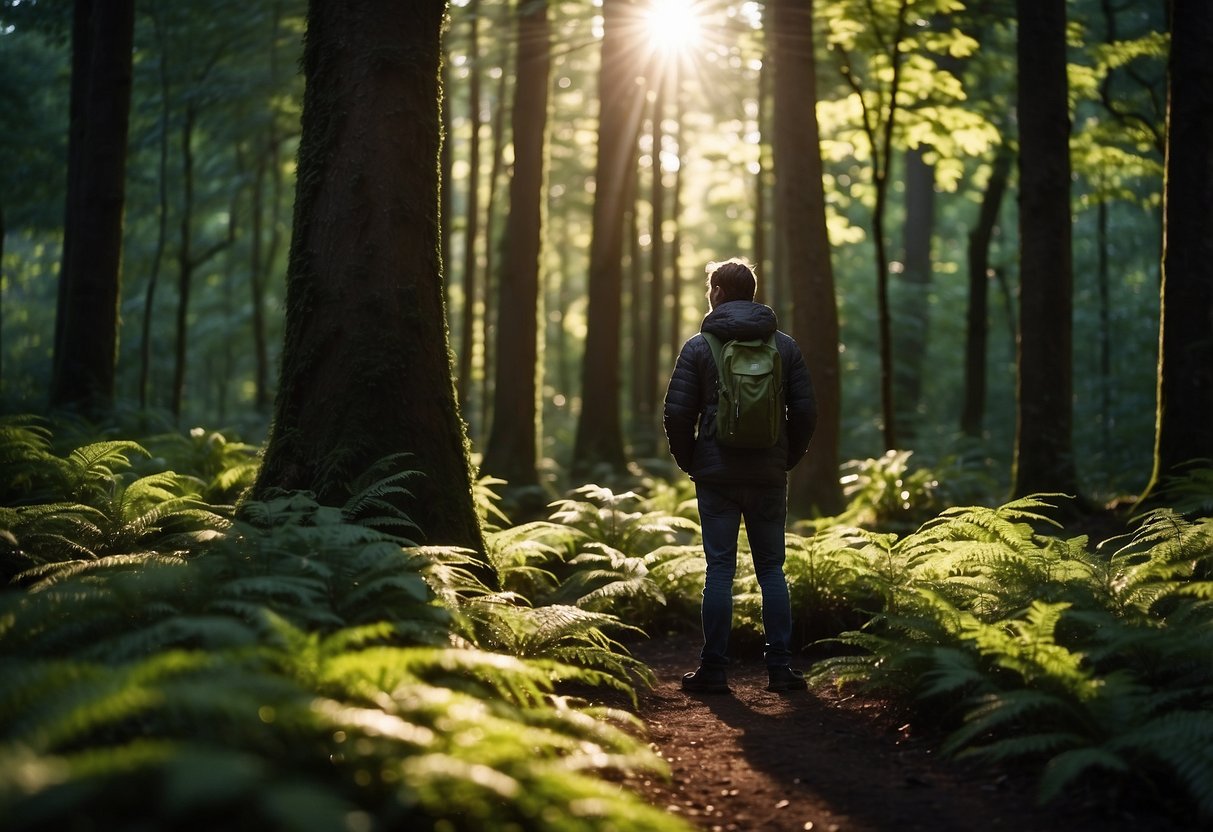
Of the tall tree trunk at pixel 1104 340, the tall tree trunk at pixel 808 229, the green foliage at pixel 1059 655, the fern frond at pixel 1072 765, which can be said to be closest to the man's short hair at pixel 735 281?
the green foliage at pixel 1059 655

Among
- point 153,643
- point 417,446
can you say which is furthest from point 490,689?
point 417,446

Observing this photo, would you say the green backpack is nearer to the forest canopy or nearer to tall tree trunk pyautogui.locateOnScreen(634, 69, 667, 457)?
the forest canopy

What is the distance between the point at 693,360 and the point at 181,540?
3.05 m

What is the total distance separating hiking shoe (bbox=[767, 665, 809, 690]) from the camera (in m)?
6.45

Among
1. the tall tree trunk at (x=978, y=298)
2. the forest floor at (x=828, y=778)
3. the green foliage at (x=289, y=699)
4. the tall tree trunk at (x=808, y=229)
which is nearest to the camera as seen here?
the green foliage at (x=289, y=699)

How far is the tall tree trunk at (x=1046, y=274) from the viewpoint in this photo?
11.4 m

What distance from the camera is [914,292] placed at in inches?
1128

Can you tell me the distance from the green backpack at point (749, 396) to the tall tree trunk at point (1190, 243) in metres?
5.41

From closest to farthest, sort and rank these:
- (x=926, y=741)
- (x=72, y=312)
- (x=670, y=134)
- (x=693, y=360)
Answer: (x=926, y=741), (x=693, y=360), (x=72, y=312), (x=670, y=134)

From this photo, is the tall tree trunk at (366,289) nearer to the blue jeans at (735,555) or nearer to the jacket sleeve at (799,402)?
the blue jeans at (735,555)

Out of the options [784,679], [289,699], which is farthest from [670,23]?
[289,699]

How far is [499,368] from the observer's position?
1520cm

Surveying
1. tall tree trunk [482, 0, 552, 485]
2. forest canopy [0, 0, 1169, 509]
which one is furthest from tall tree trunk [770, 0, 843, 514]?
tall tree trunk [482, 0, 552, 485]

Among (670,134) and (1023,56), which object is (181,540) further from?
(670,134)
